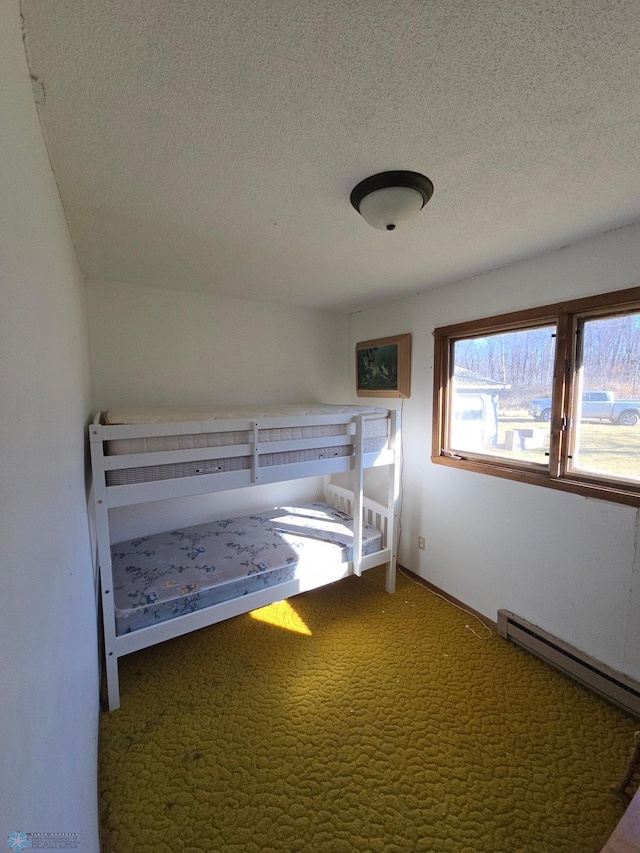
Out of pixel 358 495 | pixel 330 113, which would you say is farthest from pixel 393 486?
pixel 330 113

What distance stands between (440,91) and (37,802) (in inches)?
65.1

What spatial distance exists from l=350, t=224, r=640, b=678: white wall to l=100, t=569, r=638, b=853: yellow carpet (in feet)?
1.03

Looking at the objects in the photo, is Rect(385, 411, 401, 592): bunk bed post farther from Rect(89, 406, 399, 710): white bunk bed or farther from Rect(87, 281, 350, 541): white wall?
Rect(87, 281, 350, 541): white wall

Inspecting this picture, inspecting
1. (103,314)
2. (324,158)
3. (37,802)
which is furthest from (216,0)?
(103,314)

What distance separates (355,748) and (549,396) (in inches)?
76.7

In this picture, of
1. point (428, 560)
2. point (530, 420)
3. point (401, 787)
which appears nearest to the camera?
point (401, 787)

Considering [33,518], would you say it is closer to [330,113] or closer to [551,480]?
[330,113]

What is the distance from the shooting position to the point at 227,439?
6.04 ft

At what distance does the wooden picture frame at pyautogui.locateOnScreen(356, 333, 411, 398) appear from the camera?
2.68 meters

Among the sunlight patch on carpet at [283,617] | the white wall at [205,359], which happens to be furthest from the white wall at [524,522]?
the sunlight patch on carpet at [283,617]

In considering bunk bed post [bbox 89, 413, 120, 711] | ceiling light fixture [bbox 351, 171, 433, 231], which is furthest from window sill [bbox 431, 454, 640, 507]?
bunk bed post [bbox 89, 413, 120, 711]

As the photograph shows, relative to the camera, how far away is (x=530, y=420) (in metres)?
2.01

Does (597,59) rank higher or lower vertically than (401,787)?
higher

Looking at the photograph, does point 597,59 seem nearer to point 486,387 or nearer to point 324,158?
point 324,158
